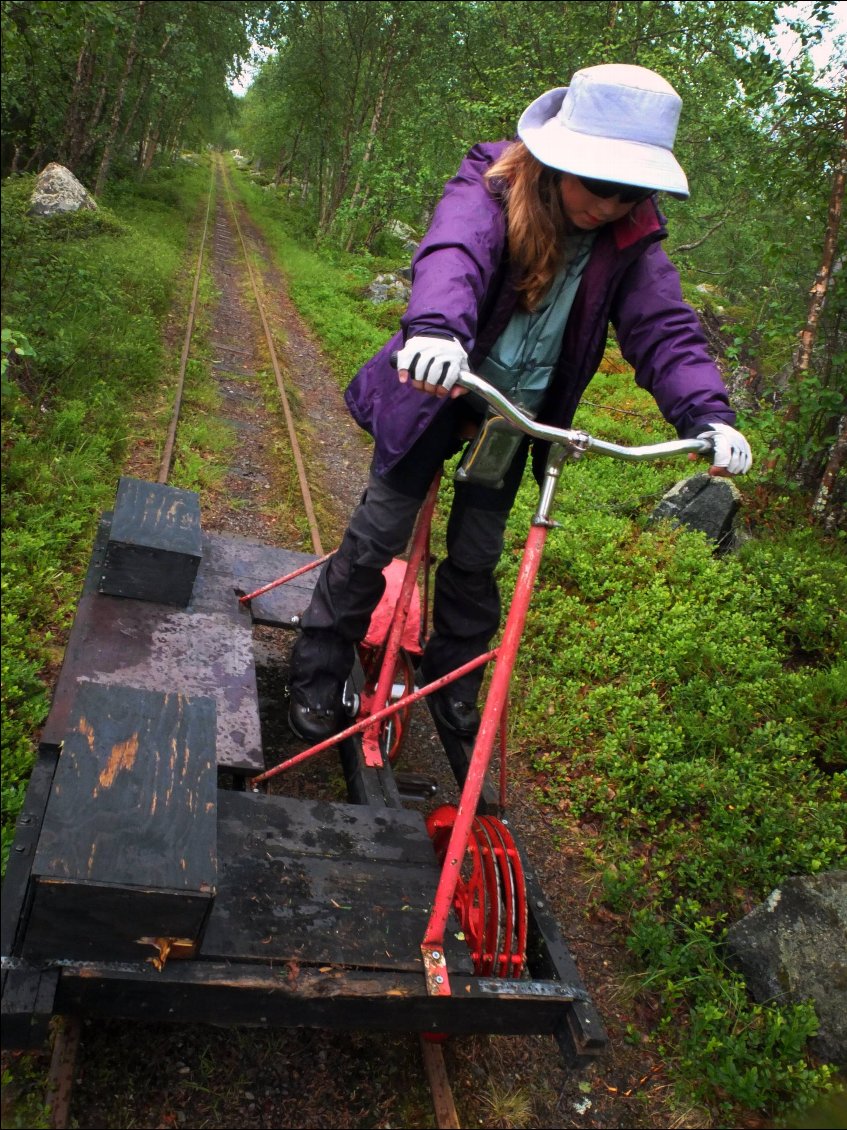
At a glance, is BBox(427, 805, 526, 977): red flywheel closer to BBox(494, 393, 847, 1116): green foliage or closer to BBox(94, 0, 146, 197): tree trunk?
BBox(494, 393, 847, 1116): green foliage

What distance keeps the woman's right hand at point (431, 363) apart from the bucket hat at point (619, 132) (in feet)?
2.06

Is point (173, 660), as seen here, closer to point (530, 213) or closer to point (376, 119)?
point (530, 213)

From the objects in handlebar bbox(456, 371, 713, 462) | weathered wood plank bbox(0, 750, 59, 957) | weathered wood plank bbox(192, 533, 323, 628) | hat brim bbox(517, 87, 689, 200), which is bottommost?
weathered wood plank bbox(0, 750, 59, 957)

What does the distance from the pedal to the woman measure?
1.08 feet

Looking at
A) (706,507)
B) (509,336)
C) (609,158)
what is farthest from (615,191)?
(706,507)

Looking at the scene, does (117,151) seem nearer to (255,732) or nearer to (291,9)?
(291,9)

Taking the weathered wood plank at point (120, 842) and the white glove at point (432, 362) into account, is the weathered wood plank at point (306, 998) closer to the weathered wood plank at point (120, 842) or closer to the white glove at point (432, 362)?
the weathered wood plank at point (120, 842)

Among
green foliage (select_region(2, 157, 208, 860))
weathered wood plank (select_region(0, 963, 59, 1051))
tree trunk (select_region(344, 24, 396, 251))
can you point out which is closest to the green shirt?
weathered wood plank (select_region(0, 963, 59, 1051))

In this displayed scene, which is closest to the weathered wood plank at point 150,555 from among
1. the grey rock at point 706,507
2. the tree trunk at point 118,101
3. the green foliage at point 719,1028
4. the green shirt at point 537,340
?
the green shirt at point 537,340

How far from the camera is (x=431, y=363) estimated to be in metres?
1.94

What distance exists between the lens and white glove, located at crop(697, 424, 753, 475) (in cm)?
226

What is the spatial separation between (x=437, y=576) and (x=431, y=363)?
1.46m

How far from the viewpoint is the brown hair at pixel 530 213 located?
2328 millimetres

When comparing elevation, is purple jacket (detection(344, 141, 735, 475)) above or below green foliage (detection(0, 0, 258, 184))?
below
